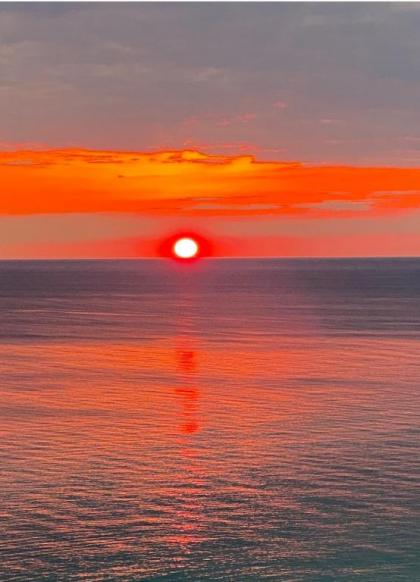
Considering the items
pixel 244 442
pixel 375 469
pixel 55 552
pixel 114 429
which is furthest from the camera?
pixel 114 429

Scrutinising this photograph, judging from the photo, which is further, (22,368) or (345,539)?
(22,368)

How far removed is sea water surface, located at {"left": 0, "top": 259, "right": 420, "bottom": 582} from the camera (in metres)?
30.9

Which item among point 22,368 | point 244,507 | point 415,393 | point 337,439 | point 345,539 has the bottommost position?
A: point 345,539

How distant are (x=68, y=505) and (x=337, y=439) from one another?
16744 millimetres

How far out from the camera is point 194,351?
90375mm

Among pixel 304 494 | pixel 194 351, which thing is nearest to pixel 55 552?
pixel 304 494

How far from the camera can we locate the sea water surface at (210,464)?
3094cm

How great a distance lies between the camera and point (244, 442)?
46938 mm

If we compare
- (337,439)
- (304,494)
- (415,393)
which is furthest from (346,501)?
(415,393)

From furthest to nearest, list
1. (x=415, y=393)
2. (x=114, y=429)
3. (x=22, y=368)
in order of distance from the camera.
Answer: (x=22, y=368) < (x=415, y=393) < (x=114, y=429)

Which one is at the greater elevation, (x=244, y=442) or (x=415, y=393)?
(x=415, y=393)

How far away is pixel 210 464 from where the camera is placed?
4291cm

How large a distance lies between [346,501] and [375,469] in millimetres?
5050

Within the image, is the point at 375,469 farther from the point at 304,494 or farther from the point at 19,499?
the point at 19,499
